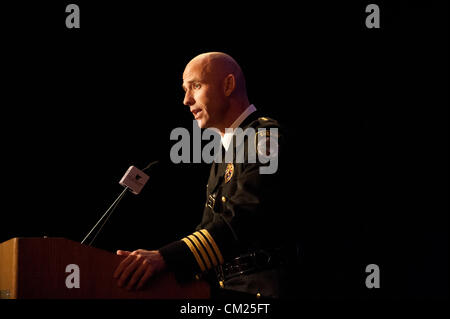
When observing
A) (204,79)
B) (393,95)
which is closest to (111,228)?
(204,79)

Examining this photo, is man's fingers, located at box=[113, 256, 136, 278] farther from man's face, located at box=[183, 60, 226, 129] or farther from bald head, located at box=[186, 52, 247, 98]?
bald head, located at box=[186, 52, 247, 98]

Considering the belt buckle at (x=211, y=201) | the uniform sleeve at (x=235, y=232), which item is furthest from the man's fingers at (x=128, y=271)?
the belt buckle at (x=211, y=201)

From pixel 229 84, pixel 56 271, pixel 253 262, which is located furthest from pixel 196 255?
pixel 229 84

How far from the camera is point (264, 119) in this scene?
1864 mm

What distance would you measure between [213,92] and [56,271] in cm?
100

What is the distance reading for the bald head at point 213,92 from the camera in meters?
1.99

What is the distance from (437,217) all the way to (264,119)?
1.38 metres

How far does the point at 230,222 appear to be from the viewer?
1.52 m

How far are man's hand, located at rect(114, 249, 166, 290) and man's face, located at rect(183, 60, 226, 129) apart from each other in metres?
0.77

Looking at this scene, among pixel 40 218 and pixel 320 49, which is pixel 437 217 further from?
pixel 40 218

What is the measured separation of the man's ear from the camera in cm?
203

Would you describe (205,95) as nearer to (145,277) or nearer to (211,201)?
(211,201)

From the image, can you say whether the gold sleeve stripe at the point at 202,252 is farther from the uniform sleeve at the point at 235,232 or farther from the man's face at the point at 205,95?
the man's face at the point at 205,95

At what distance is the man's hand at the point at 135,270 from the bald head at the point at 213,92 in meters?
0.77
